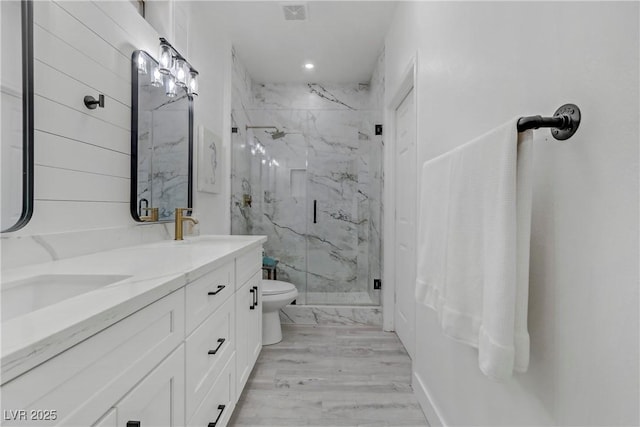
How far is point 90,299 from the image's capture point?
2.18 ft

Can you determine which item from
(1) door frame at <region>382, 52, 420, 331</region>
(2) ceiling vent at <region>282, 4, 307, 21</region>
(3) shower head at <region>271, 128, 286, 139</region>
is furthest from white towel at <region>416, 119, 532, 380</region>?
(3) shower head at <region>271, 128, 286, 139</region>

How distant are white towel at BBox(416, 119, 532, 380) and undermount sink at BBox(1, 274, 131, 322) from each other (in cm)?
94

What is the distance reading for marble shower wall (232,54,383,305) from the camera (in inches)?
140

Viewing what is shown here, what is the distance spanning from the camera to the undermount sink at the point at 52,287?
0.89 metres

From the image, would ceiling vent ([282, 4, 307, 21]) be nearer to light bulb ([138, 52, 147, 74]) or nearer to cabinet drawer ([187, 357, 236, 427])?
light bulb ([138, 52, 147, 74])

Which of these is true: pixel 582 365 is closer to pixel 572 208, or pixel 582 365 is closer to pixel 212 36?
pixel 572 208

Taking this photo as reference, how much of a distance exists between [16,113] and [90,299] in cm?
74

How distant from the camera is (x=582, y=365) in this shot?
0.69 meters

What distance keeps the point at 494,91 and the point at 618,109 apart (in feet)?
1.63

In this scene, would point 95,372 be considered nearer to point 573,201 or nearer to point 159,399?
point 159,399

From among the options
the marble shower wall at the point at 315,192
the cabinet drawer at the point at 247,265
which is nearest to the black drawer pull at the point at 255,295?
the cabinet drawer at the point at 247,265

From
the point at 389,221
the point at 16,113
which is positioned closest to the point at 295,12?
the point at 389,221

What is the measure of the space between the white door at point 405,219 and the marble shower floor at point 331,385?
23 cm

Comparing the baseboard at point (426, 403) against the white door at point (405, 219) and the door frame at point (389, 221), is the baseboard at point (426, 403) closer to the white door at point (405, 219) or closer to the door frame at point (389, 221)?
the white door at point (405, 219)
